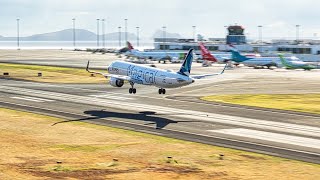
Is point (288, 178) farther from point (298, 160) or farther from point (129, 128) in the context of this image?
point (129, 128)

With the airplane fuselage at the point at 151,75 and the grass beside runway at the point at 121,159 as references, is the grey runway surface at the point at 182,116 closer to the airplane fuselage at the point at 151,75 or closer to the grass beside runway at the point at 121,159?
the grass beside runway at the point at 121,159

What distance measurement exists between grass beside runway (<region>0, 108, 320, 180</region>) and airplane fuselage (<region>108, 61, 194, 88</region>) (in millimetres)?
20754

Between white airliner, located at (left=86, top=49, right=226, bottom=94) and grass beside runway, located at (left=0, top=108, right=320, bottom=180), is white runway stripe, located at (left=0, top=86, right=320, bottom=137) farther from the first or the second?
grass beside runway, located at (left=0, top=108, right=320, bottom=180)

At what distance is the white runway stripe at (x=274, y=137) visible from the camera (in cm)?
6053

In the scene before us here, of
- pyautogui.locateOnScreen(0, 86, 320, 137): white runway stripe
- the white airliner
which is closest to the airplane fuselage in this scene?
the white airliner

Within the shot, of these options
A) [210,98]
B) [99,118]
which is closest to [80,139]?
[99,118]

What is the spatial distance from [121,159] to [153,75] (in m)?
38.4

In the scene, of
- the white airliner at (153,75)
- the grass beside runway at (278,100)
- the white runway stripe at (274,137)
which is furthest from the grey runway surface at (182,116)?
the grass beside runway at (278,100)

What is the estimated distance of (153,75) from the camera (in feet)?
290

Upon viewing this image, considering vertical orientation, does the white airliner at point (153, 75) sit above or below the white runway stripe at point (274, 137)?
above

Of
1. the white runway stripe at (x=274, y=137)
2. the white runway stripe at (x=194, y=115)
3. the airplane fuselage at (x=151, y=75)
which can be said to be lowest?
the white runway stripe at (x=274, y=137)

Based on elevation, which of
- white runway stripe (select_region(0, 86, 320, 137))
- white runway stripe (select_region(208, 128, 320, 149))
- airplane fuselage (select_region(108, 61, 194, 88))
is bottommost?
white runway stripe (select_region(208, 128, 320, 149))

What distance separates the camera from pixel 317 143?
6044 centimetres

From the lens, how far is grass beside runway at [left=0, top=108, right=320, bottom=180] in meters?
45.5
